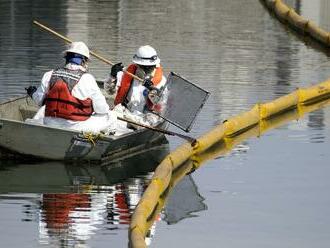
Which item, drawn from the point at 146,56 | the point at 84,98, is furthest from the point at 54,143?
the point at 146,56

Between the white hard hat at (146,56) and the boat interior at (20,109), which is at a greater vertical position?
the white hard hat at (146,56)

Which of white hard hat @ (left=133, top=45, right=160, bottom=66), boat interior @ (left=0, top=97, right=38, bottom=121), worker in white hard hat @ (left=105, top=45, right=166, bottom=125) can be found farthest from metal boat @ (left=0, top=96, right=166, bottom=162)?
white hard hat @ (left=133, top=45, right=160, bottom=66)

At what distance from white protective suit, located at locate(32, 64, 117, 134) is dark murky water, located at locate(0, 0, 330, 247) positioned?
594mm

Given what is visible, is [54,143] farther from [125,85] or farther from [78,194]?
[125,85]

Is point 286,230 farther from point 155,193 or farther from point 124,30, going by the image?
point 124,30

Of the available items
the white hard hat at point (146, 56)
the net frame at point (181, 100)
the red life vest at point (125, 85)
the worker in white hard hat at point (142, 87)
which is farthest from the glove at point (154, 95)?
the white hard hat at point (146, 56)

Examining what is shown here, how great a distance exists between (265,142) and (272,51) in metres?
11.9

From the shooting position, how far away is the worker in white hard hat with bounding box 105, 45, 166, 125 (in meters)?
22.3

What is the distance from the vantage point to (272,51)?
3478cm

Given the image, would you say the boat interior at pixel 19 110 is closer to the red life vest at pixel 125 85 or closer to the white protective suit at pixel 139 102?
the red life vest at pixel 125 85

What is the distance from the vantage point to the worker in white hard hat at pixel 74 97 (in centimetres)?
2053

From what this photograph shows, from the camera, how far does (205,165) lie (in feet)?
69.4

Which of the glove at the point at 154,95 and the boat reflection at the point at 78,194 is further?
the glove at the point at 154,95

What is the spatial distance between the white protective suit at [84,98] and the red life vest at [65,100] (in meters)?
0.06
